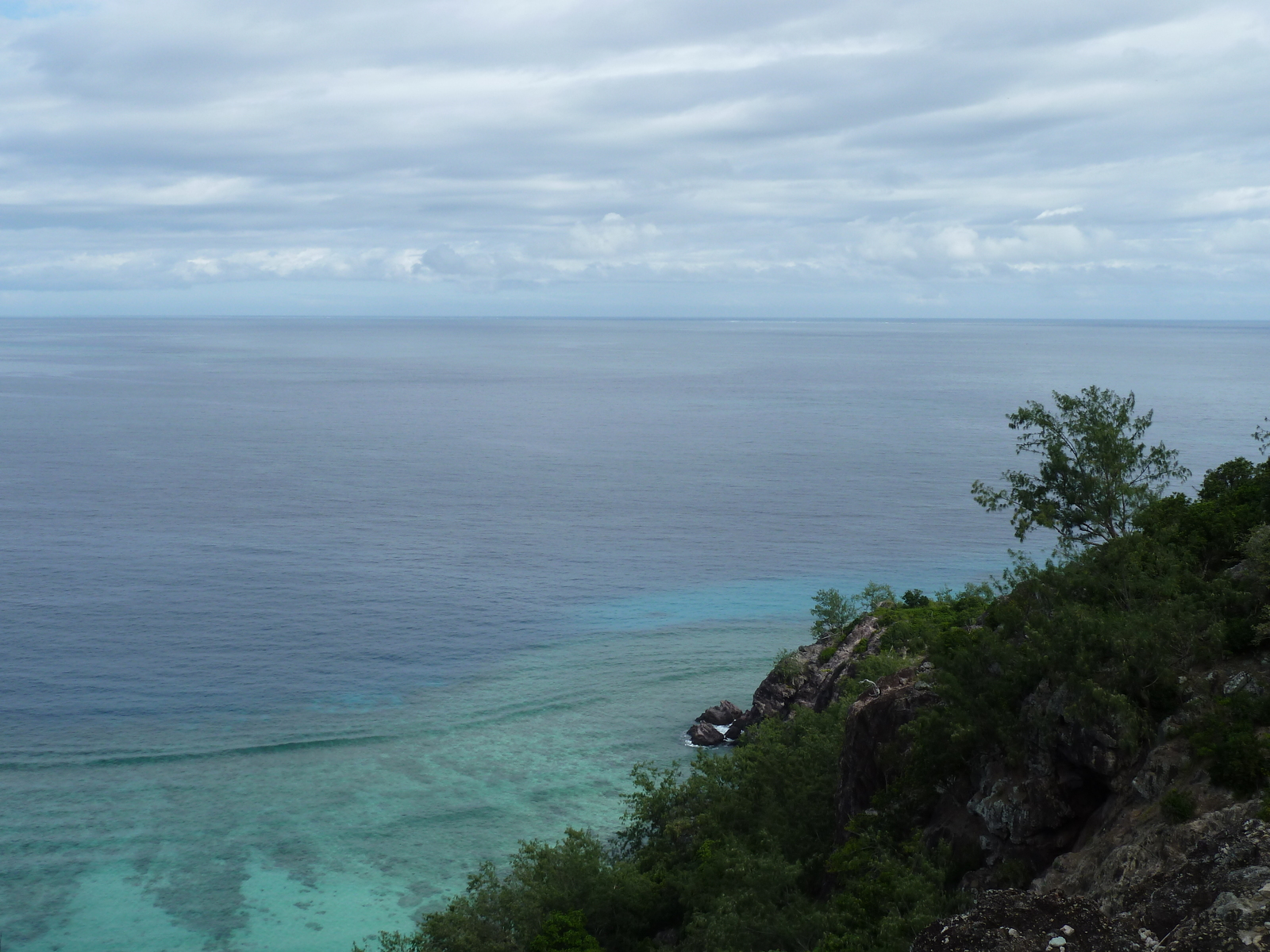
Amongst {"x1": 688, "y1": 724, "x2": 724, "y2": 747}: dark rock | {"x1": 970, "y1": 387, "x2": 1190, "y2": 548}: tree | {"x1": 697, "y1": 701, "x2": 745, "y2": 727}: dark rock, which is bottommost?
{"x1": 688, "y1": 724, "x2": 724, "y2": 747}: dark rock

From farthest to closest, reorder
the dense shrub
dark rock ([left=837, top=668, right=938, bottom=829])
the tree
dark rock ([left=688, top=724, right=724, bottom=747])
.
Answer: dark rock ([left=688, top=724, right=724, bottom=747])
the tree
dark rock ([left=837, top=668, right=938, bottom=829])
the dense shrub

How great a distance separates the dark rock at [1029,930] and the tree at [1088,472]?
99.1ft

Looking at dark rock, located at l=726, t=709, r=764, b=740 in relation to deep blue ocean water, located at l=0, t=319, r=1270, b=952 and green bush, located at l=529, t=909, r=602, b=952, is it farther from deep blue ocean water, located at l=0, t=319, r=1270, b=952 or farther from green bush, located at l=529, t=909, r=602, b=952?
green bush, located at l=529, t=909, r=602, b=952

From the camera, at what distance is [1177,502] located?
4188 cm

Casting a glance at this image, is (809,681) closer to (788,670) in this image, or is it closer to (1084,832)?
(788,670)

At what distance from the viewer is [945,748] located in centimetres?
3378

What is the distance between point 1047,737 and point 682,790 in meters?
21.6

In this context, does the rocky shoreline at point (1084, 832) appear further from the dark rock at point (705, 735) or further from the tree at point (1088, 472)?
the dark rock at point (705, 735)

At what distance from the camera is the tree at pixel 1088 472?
154 feet

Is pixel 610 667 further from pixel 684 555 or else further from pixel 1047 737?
pixel 1047 737

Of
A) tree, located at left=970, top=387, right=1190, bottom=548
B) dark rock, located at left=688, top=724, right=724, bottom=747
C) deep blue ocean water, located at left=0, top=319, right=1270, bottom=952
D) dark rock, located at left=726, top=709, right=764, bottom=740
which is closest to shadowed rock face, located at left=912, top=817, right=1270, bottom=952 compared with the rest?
tree, located at left=970, top=387, right=1190, bottom=548

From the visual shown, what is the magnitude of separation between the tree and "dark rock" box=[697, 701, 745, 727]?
3019 cm

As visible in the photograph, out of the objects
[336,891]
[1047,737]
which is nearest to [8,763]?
[336,891]

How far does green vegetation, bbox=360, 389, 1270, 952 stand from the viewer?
2873 centimetres
